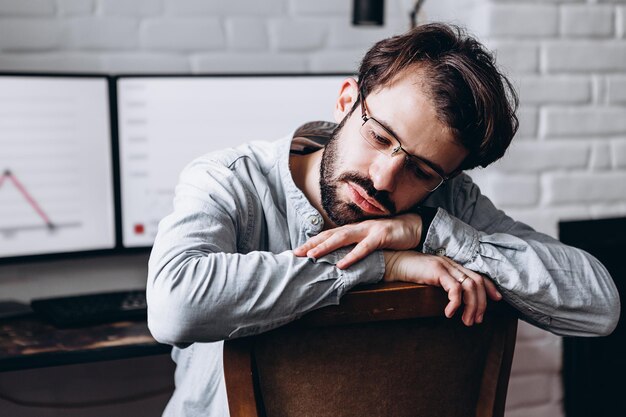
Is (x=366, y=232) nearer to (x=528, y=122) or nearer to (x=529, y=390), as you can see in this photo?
(x=528, y=122)

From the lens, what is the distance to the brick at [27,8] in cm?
179

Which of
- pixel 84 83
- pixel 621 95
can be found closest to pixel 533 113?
pixel 621 95

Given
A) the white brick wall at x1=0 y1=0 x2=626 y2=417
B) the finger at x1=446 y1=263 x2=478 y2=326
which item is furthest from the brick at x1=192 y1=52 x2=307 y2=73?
the finger at x1=446 y1=263 x2=478 y2=326

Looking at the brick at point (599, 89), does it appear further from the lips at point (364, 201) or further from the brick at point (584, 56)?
the lips at point (364, 201)

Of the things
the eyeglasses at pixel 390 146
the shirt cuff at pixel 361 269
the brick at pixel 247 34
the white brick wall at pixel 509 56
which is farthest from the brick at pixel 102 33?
the shirt cuff at pixel 361 269

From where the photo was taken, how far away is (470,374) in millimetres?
1059

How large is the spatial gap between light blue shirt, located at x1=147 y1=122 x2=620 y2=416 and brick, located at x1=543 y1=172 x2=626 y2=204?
0.56 metres

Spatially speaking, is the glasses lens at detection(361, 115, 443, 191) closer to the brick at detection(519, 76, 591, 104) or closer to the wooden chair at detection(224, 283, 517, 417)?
the wooden chair at detection(224, 283, 517, 417)

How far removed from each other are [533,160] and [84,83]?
120 cm

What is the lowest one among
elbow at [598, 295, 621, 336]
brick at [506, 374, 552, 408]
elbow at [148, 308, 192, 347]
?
brick at [506, 374, 552, 408]

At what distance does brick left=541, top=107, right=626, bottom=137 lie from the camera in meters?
1.93

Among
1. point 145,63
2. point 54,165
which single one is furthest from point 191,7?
point 54,165

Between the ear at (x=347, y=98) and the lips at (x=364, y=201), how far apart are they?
176 millimetres

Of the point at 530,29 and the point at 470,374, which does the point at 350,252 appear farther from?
the point at 530,29
